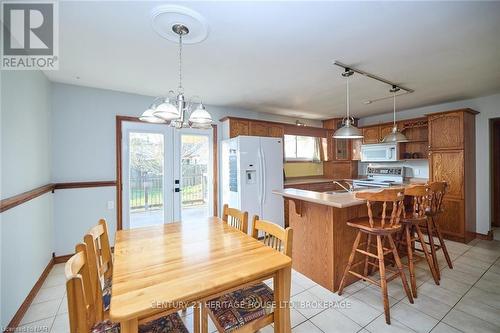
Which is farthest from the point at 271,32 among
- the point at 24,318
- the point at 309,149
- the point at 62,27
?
the point at 309,149

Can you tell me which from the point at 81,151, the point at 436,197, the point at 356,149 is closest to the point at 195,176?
the point at 81,151

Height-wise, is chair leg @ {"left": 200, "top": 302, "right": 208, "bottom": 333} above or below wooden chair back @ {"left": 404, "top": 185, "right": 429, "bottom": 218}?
below

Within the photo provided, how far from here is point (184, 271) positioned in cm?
122

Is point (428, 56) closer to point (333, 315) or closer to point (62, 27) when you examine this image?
point (333, 315)

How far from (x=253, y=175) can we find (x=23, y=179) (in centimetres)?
282

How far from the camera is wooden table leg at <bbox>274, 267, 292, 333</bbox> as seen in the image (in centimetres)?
134

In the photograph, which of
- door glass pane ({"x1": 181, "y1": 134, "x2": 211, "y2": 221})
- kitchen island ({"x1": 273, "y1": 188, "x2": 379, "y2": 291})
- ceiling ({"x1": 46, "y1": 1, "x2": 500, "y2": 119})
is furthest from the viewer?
door glass pane ({"x1": 181, "y1": 134, "x2": 211, "y2": 221})

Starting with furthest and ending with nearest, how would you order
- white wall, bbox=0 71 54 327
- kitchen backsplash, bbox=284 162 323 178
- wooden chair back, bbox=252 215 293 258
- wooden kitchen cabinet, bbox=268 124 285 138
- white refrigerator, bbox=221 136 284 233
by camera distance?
kitchen backsplash, bbox=284 162 323 178
wooden kitchen cabinet, bbox=268 124 285 138
white refrigerator, bbox=221 136 284 233
white wall, bbox=0 71 54 327
wooden chair back, bbox=252 215 293 258

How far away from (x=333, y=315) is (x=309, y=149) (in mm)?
4100

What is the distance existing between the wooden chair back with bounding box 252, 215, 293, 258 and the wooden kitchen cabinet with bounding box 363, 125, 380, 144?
4.34 m

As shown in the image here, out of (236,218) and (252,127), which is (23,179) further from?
(252,127)

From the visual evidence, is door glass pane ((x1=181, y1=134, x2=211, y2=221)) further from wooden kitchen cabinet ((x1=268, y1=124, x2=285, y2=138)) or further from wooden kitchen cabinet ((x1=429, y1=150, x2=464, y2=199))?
wooden kitchen cabinet ((x1=429, y1=150, x2=464, y2=199))

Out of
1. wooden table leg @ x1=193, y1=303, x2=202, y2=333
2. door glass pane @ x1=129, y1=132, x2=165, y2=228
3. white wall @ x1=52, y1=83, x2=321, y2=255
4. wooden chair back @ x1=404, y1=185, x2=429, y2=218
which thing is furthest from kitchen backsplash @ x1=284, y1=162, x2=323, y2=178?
wooden table leg @ x1=193, y1=303, x2=202, y2=333

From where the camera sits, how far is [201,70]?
104 inches
